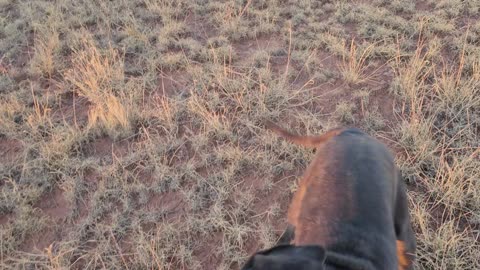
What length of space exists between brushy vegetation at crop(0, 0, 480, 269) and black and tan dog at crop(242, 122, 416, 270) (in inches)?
21.3

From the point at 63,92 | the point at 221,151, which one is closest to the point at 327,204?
the point at 221,151

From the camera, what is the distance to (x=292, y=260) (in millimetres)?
1704

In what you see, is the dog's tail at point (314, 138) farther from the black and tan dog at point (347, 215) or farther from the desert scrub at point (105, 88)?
the desert scrub at point (105, 88)

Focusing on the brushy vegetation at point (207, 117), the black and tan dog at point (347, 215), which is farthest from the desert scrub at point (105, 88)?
the black and tan dog at point (347, 215)

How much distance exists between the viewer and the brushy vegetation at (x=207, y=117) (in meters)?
2.96

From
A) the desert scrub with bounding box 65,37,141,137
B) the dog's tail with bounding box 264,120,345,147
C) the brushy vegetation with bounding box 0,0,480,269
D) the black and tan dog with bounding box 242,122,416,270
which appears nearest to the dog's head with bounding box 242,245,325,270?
the black and tan dog with bounding box 242,122,416,270

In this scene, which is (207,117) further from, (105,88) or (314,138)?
(314,138)

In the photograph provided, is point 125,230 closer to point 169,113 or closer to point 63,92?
point 169,113

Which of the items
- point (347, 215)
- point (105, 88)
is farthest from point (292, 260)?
point (105, 88)

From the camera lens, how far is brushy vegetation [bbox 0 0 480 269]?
9.73 ft

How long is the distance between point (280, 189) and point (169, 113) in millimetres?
1126

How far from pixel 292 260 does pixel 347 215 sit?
20.0 inches

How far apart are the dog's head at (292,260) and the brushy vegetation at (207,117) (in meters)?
1.14

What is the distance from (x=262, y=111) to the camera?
3758mm
